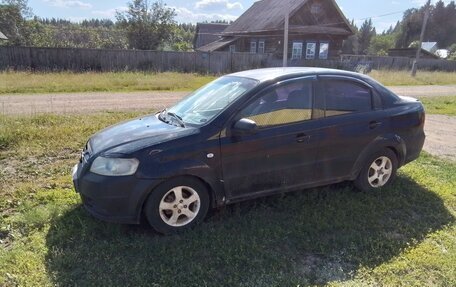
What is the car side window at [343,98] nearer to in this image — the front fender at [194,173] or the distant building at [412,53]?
the front fender at [194,173]

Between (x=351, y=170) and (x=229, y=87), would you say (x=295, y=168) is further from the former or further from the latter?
(x=229, y=87)

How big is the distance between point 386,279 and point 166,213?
2017 mm

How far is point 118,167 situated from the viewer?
334 cm

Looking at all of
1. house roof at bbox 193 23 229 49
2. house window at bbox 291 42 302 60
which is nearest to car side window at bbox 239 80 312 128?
house window at bbox 291 42 302 60

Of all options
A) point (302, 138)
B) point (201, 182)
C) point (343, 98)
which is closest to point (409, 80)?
point (343, 98)

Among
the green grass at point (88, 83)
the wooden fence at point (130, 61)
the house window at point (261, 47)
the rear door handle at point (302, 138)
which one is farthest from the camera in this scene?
the house window at point (261, 47)

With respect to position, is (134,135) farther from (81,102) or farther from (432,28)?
(432,28)

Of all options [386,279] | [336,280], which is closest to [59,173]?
[336,280]

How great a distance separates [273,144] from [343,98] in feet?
3.75

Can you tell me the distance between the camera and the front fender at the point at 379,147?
4.35 m

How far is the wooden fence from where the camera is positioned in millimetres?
19969

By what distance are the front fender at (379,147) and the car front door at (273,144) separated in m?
0.66

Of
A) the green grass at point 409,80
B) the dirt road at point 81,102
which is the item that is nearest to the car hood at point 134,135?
the dirt road at point 81,102

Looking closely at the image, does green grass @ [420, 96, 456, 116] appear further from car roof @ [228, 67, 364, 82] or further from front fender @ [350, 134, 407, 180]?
car roof @ [228, 67, 364, 82]
